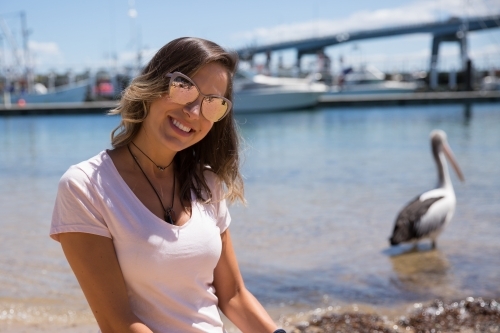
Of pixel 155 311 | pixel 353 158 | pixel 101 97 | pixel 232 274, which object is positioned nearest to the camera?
pixel 155 311

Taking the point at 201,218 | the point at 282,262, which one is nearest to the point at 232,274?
the point at 201,218

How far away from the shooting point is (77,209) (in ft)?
5.40

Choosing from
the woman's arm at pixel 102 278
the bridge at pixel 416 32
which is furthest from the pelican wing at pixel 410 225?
the bridge at pixel 416 32

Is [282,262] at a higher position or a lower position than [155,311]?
lower

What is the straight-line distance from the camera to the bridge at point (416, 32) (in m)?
68.7

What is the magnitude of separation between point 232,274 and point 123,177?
53 cm

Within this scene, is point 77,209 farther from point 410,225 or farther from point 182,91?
point 410,225

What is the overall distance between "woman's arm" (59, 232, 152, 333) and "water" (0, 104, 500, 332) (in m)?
0.84

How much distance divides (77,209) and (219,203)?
20.8 inches

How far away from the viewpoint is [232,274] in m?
2.06

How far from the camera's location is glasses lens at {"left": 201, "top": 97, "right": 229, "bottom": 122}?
72.6 inches

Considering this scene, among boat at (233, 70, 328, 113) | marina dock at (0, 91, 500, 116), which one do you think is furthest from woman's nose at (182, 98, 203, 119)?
boat at (233, 70, 328, 113)

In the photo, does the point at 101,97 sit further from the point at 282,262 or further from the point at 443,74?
the point at 282,262

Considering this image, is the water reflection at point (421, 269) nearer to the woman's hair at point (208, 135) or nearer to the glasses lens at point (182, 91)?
Answer: the woman's hair at point (208, 135)
